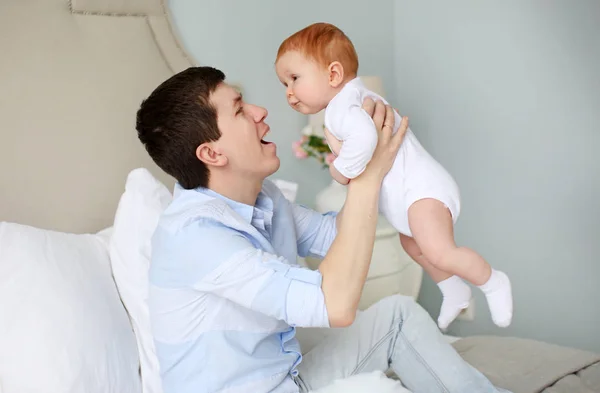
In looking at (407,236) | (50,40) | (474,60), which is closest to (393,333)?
(407,236)

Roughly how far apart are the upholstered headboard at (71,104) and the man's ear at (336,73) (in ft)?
3.25

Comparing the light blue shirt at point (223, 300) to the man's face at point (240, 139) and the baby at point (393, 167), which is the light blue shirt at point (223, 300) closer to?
the man's face at point (240, 139)

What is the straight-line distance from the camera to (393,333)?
64.9 inches

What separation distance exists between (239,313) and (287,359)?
0.52 ft

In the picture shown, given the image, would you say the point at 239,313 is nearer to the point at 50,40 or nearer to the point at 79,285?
the point at 79,285

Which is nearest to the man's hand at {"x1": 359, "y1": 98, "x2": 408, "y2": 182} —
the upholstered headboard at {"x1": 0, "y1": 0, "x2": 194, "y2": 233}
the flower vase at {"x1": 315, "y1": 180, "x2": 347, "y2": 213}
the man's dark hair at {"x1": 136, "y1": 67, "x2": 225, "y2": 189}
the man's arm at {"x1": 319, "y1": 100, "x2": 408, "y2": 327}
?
the man's arm at {"x1": 319, "y1": 100, "x2": 408, "y2": 327}

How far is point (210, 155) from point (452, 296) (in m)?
0.63

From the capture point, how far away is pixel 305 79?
1498mm

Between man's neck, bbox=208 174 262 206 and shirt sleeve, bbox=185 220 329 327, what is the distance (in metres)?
0.22

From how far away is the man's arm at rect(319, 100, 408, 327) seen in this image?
1352 mm

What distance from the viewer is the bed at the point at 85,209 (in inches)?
62.1

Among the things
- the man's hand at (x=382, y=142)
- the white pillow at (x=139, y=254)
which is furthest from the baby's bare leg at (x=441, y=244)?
the white pillow at (x=139, y=254)

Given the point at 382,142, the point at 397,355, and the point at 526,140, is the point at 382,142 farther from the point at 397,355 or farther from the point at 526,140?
the point at 526,140

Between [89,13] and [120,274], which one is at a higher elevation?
[89,13]
